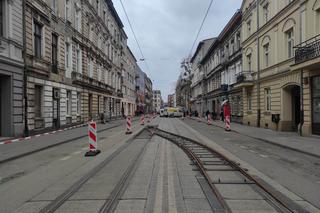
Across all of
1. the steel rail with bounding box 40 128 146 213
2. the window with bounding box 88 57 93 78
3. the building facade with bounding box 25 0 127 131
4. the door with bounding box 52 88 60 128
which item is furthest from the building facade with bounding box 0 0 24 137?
the window with bounding box 88 57 93 78

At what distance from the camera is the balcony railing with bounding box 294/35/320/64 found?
17.6 metres

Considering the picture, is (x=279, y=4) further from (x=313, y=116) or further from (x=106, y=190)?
(x=106, y=190)

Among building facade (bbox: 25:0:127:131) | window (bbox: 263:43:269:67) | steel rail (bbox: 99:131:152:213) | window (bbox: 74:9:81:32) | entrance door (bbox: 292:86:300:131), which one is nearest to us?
steel rail (bbox: 99:131:152:213)

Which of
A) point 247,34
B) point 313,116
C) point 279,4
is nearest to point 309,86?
point 313,116

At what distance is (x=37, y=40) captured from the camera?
22.2 m

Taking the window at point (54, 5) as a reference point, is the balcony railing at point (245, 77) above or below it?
below

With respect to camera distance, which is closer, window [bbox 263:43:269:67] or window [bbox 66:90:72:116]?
window [bbox 263:43:269:67]

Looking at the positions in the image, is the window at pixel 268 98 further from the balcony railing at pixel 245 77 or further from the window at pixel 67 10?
the window at pixel 67 10

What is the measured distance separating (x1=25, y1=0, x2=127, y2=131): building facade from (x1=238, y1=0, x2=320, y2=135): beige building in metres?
14.8

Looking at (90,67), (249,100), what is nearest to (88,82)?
(90,67)

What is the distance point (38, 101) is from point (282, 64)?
16031 millimetres

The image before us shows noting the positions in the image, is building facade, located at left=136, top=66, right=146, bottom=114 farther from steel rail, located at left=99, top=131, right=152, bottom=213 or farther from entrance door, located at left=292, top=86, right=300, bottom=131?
steel rail, located at left=99, top=131, right=152, bottom=213

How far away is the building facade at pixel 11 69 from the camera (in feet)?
57.4

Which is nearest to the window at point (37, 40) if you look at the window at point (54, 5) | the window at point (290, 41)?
the window at point (54, 5)
